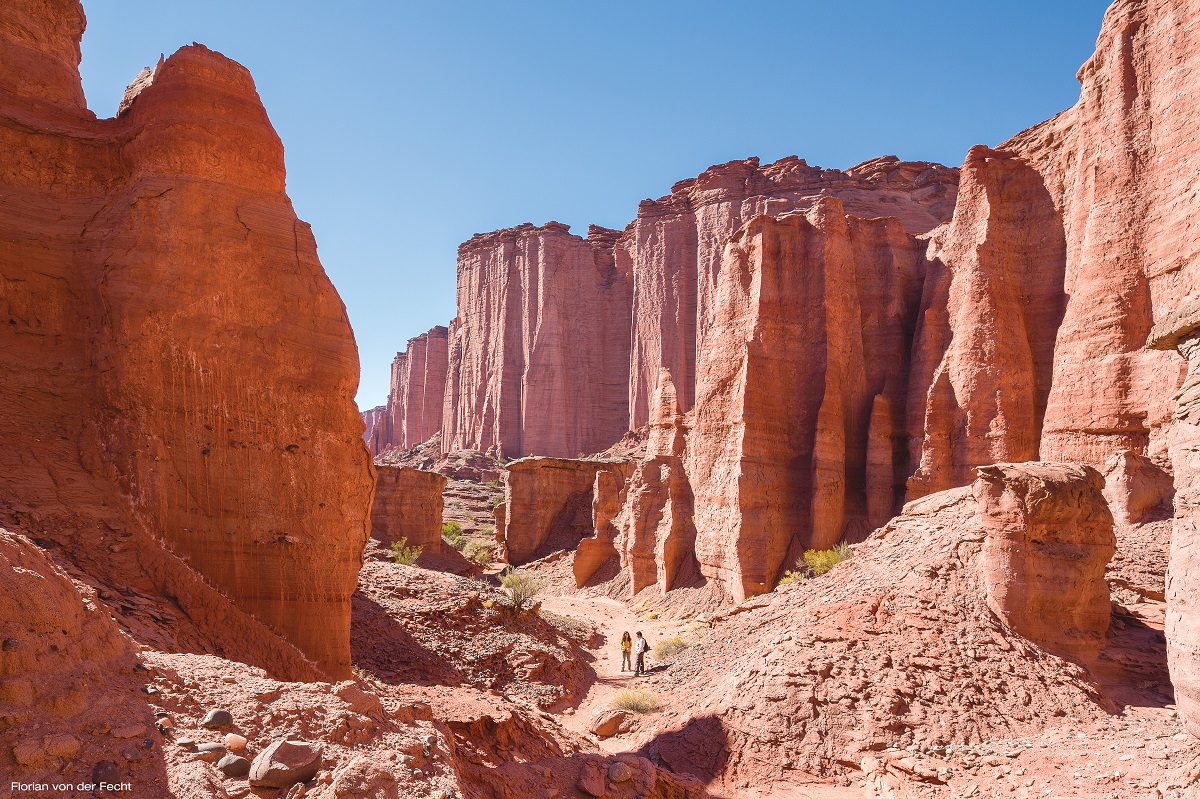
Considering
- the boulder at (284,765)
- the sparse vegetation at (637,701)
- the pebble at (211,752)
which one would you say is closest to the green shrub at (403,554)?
the sparse vegetation at (637,701)

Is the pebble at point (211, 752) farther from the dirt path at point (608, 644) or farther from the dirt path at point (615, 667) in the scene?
the dirt path at point (608, 644)

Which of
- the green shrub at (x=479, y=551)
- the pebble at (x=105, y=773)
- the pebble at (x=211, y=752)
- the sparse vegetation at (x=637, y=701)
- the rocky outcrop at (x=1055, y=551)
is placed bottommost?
the sparse vegetation at (x=637, y=701)

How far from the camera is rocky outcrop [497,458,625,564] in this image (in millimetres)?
43469

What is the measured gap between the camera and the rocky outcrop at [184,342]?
830cm

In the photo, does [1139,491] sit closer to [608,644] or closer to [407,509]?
[608,644]

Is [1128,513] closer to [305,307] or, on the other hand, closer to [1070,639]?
[1070,639]

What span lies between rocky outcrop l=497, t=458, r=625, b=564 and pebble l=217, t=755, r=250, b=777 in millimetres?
38272

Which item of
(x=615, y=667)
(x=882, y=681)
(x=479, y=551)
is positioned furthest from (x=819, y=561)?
(x=479, y=551)

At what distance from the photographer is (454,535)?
49.7 m

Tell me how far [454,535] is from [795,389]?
29.7 m

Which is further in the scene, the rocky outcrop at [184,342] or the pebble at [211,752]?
the rocky outcrop at [184,342]

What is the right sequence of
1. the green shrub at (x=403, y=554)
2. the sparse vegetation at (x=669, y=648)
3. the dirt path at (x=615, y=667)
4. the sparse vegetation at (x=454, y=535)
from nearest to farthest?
the dirt path at (x=615, y=667)
the sparse vegetation at (x=669, y=648)
the green shrub at (x=403, y=554)
the sparse vegetation at (x=454, y=535)

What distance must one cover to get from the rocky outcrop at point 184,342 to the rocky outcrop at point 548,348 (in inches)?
2710

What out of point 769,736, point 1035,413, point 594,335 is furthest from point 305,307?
point 594,335
